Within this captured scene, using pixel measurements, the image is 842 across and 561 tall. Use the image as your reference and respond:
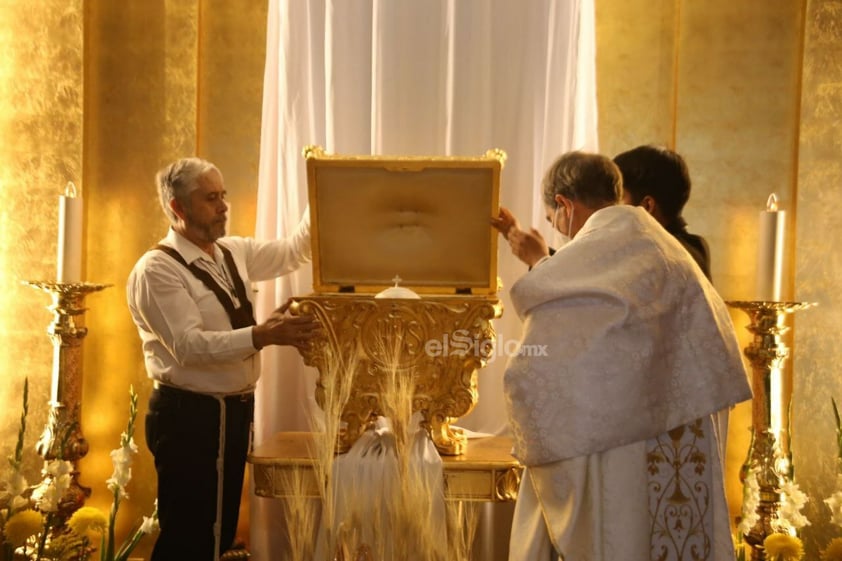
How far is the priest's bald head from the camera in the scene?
2.44 m

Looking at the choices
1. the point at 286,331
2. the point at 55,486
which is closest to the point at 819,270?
the point at 286,331

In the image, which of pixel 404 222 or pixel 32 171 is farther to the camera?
pixel 32 171

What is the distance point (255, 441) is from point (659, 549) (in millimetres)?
2037

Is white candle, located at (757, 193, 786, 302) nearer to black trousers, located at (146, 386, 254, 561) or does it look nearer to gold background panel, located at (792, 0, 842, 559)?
gold background panel, located at (792, 0, 842, 559)

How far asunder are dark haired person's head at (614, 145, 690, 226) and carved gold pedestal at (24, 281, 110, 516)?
2145 mm

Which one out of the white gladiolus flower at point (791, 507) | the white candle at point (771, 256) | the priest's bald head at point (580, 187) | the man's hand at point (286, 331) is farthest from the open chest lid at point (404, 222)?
the white gladiolus flower at point (791, 507)

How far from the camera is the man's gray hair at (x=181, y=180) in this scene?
3.23 metres

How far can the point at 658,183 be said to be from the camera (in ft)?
9.56

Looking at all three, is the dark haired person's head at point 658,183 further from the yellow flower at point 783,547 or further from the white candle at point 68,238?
the white candle at point 68,238

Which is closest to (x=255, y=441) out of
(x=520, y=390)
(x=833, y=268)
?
(x=520, y=390)

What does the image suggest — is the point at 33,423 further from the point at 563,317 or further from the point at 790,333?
the point at 790,333

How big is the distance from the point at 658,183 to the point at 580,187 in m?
0.60

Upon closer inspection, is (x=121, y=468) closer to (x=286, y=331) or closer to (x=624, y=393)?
(x=286, y=331)

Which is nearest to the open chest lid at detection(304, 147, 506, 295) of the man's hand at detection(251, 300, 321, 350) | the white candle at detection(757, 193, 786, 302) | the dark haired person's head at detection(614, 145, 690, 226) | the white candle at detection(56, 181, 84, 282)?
the man's hand at detection(251, 300, 321, 350)
